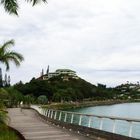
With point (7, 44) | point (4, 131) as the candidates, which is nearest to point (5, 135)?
point (4, 131)

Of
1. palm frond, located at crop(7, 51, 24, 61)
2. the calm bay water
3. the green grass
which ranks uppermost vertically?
palm frond, located at crop(7, 51, 24, 61)

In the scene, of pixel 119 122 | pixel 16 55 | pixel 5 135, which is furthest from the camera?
pixel 16 55

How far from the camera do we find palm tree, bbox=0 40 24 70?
2746 cm

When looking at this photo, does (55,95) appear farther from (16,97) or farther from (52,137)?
(52,137)

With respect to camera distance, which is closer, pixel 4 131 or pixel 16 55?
pixel 4 131

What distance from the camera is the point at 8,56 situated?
28688 millimetres

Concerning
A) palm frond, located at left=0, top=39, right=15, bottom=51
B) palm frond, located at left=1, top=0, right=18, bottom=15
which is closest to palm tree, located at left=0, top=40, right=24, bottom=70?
palm frond, located at left=0, top=39, right=15, bottom=51

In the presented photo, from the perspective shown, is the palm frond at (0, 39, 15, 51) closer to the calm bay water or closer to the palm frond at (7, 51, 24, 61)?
the palm frond at (7, 51, 24, 61)

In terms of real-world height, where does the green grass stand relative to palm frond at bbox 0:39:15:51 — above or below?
below

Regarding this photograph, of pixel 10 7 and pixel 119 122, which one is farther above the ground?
pixel 10 7

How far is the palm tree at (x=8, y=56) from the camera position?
2746 centimetres

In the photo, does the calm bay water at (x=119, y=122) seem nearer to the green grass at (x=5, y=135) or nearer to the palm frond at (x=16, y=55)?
the green grass at (x=5, y=135)

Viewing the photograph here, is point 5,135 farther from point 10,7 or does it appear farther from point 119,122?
point 10,7

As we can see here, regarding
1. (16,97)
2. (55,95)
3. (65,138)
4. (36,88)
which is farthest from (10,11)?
(55,95)
